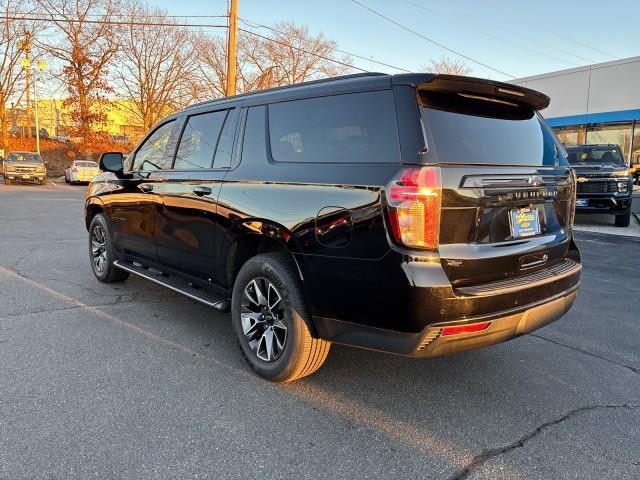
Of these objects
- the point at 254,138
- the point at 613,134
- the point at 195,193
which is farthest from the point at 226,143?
the point at 613,134

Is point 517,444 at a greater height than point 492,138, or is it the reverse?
point 492,138

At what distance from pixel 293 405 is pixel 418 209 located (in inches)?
56.0

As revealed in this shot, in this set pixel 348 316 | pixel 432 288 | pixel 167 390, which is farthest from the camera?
pixel 167 390

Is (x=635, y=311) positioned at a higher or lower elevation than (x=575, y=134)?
lower

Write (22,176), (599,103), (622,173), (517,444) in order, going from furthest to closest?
(22,176) < (599,103) < (622,173) < (517,444)

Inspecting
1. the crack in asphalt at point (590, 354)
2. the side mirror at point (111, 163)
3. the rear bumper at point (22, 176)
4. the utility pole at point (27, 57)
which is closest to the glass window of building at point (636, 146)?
the crack in asphalt at point (590, 354)

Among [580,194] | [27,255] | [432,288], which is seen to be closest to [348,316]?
[432,288]

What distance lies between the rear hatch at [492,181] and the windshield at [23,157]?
27.2m

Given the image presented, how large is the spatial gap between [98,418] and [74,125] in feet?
126

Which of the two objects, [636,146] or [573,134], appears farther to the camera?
[573,134]

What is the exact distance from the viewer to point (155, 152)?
15.5ft

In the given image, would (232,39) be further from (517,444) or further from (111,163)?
(517,444)

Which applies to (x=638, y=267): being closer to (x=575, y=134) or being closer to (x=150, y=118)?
(x=575, y=134)

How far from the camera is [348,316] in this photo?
8.95ft
